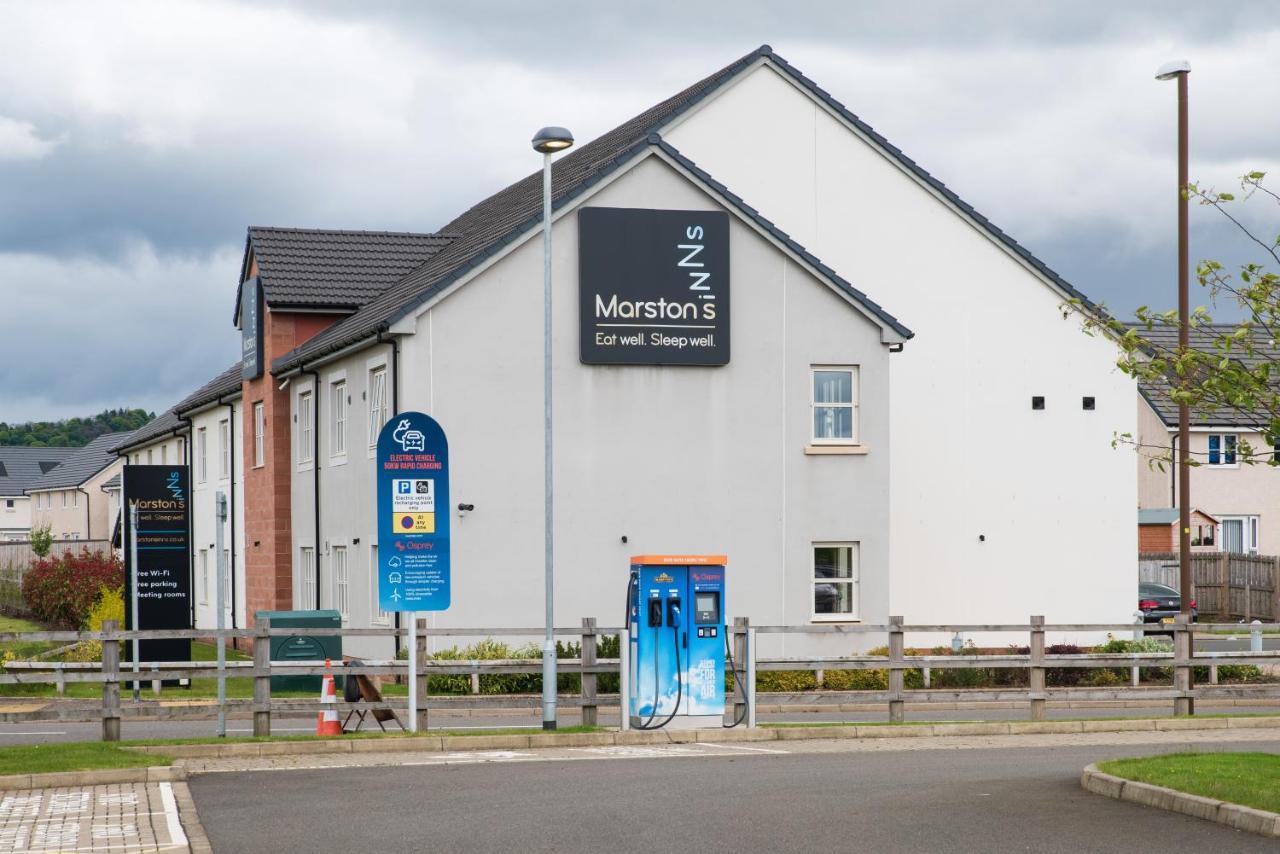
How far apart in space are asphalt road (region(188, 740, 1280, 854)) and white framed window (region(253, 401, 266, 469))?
75.2 ft

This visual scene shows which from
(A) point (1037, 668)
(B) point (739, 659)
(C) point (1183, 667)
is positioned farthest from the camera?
(C) point (1183, 667)

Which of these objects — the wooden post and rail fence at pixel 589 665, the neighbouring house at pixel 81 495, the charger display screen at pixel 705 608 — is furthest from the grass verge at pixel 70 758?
the neighbouring house at pixel 81 495

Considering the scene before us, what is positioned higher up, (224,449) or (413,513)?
(224,449)

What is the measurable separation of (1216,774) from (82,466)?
114 metres

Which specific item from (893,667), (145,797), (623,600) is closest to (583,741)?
(893,667)

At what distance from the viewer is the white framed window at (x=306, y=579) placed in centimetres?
3584

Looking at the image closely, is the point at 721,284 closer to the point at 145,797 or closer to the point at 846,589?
the point at 846,589

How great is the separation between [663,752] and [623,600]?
40.7 feet

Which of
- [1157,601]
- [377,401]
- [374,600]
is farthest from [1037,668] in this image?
[1157,601]

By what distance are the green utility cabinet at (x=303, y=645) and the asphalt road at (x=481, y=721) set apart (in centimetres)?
236

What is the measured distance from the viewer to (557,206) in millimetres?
29734

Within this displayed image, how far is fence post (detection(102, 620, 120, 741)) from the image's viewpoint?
18.2 meters

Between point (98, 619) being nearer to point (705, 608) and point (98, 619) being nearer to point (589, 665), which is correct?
point (589, 665)

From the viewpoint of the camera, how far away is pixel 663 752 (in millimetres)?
17812
